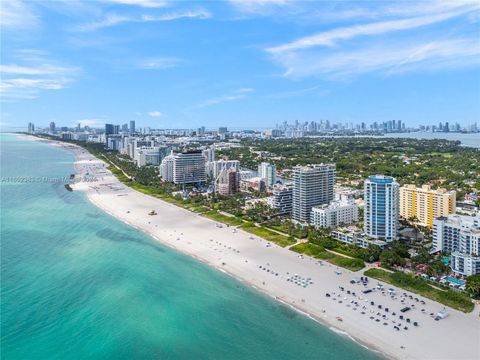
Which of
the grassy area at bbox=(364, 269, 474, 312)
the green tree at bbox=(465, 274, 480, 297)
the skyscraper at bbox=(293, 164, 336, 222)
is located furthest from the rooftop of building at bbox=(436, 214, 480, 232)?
the skyscraper at bbox=(293, 164, 336, 222)

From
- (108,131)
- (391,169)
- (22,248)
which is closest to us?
(22,248)

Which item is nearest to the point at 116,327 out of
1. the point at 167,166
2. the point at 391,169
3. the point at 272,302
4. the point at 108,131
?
the point at 272,302

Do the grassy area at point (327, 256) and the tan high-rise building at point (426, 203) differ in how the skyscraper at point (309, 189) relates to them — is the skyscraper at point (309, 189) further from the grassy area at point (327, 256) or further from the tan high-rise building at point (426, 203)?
the grassy area at point (327, 256)

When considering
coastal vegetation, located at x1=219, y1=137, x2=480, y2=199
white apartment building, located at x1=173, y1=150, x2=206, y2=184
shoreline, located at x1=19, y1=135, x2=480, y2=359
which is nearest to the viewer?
shoreline, located at x1=19, y1=135, x2=480, y2=359

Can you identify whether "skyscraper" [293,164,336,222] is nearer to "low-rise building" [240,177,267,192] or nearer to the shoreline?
the shoreline

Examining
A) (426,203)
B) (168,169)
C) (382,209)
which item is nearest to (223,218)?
(382,209)

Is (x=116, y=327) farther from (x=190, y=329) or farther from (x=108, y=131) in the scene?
(x=108, y=131)
